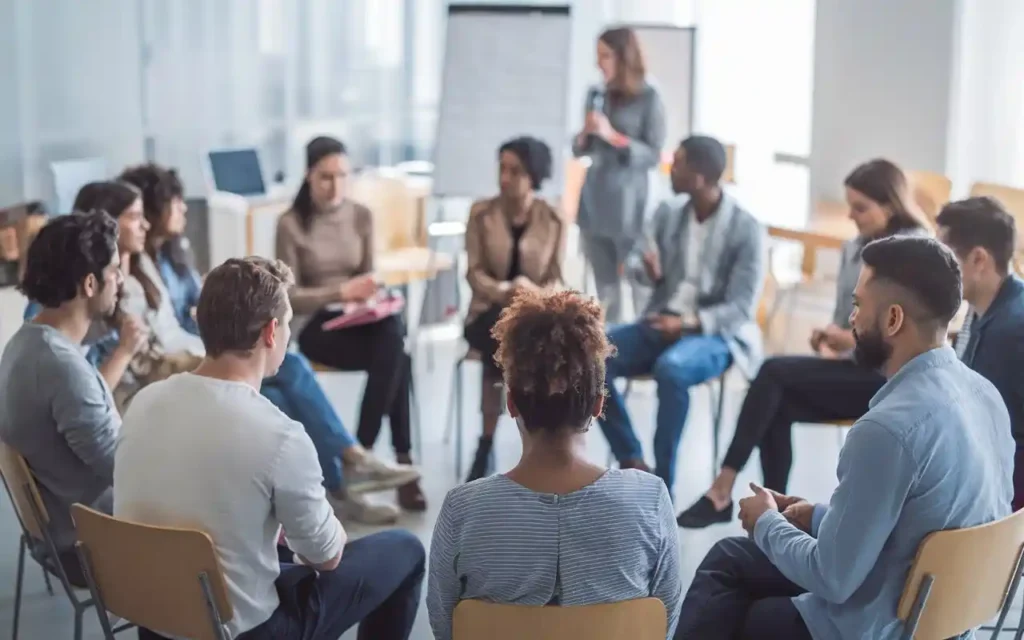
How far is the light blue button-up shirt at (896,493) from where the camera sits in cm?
196

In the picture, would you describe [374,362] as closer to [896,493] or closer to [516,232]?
[516,232]

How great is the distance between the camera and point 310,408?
12.0 ft

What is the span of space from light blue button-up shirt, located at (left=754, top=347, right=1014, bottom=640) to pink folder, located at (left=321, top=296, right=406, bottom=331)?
2.19 metres

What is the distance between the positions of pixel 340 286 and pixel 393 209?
5.98ft

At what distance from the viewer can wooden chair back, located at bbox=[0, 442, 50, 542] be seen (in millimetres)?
2443

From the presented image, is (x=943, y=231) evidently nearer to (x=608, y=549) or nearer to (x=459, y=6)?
(x=608, y=549)

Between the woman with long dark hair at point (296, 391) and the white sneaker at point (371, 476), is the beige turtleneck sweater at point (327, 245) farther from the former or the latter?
the white sneaker at point (371, 476)

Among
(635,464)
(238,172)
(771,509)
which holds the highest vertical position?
(238,172)

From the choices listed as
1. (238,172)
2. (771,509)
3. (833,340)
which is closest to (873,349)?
(771,509)

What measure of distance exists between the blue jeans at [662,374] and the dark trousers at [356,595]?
54.6 inches

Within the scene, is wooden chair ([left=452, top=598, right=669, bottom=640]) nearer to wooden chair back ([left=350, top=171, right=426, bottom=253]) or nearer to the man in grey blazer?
the man in grey blazer

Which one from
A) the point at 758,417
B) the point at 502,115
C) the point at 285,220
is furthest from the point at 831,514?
the point at 502,115

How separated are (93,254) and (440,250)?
3.57m

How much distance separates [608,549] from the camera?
6.21 ft
